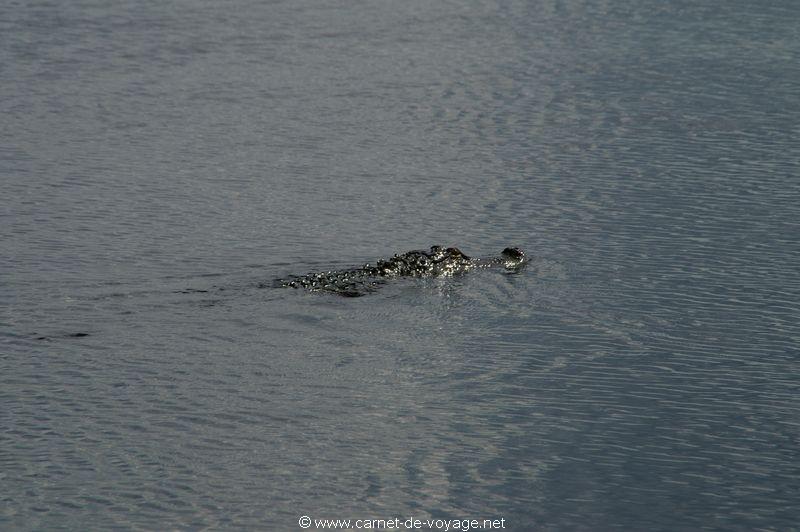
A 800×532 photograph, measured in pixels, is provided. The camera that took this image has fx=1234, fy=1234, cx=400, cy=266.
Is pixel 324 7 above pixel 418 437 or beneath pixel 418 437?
above

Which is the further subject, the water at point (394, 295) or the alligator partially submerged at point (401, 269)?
the alligator partially submerged at point (401, 269)

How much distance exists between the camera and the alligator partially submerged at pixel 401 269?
17.1 m

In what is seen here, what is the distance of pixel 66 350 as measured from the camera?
14.8 metres

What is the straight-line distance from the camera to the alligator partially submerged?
56.0 feet

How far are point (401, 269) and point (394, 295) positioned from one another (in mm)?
767

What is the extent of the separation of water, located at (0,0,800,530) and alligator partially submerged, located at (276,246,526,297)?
9.8 inches

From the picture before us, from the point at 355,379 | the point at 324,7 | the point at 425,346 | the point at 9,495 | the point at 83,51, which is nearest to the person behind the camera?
the point at 9,495

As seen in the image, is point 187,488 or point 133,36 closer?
point 187,488

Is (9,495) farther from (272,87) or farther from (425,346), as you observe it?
(272,87)

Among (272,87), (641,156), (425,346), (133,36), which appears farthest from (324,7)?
(425,346)

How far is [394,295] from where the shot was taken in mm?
17000

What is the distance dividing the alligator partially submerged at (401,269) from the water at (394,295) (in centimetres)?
25

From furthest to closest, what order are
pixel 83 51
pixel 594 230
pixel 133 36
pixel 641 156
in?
pixel 133 36 → pixel 83 51 → pixel 641 156 → pixel 594 230

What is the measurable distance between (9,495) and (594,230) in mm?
11196
